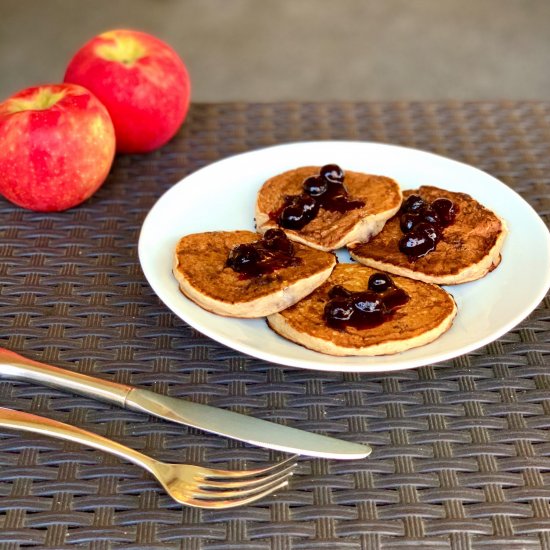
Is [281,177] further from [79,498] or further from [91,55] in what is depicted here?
[79,498]

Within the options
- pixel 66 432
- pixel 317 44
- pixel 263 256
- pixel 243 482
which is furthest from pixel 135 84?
pixel 317 44

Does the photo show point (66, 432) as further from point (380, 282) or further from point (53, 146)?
point (53, 146)

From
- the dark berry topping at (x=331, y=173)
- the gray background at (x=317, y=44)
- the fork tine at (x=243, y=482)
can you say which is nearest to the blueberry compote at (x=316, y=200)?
the dark berry topping at (x=331, y=173)

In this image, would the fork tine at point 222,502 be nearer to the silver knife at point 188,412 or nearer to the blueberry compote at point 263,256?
the silver knife at point 188,412

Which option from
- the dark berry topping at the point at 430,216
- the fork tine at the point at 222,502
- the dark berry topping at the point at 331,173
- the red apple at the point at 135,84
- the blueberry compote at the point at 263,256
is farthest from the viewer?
the red apple at the point at 135,84

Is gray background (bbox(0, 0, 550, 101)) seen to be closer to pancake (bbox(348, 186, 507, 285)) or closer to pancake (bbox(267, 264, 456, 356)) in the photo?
pancake (bbox(348, 186, 507, 285))

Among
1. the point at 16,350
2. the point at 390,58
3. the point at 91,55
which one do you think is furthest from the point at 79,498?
the point at 390,58
